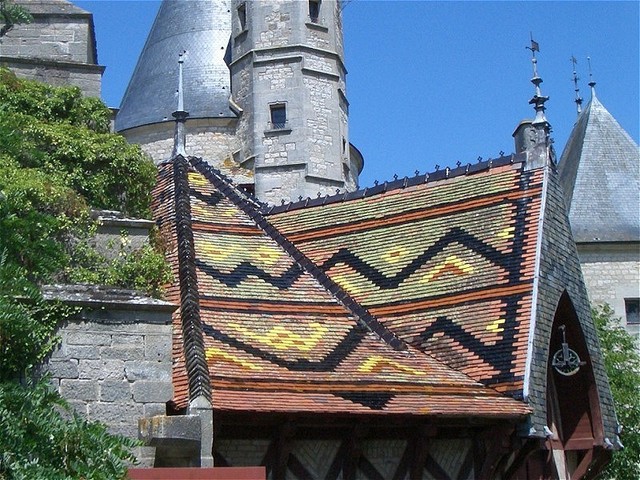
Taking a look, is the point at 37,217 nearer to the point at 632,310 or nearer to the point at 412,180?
the point at 412,180

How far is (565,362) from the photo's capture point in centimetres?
1114

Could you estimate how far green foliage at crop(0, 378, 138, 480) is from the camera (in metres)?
Result: 6.55

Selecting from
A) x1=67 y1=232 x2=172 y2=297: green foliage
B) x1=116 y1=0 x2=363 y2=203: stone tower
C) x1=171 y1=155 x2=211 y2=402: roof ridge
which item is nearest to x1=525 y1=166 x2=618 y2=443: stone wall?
x1=171 y1=155 x2=211 y2=402: roof ridge

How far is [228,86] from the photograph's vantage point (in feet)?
80.7

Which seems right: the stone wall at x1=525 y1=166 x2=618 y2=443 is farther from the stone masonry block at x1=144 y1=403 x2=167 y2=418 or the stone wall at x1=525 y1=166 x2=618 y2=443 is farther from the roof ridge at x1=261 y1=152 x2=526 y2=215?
the stone masonry block at x1=144 y1=403 x2=167 y2=418

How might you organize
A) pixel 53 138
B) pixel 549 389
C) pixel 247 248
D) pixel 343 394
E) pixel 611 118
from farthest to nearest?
pixel 611 118
pixel 247 248
pixel 549 389
pixel 53 138
pixel 343 394

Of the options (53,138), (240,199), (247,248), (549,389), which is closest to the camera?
(53,138)

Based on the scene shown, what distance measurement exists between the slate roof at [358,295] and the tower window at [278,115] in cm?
914

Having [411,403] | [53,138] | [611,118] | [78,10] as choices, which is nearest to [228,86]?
[611,118]

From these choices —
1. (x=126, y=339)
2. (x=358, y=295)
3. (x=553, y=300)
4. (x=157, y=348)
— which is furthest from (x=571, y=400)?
(x=126, y=339)

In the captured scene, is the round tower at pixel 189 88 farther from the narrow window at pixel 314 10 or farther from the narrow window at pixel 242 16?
the narrow window at pixel 314 10

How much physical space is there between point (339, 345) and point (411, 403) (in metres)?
1.36

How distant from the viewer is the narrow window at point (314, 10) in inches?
912

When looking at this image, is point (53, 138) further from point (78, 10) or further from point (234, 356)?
point (78, 10)
